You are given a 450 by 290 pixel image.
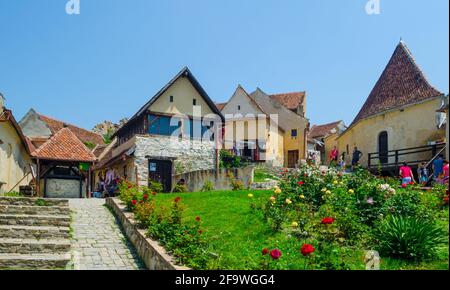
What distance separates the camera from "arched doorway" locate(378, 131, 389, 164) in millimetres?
26469

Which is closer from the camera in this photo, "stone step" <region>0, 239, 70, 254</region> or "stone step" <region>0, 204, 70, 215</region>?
"stone step" <region>0, 239, 70, 254</region>

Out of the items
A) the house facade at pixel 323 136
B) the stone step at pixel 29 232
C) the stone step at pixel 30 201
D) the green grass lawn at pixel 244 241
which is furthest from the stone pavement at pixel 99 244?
the house facade at pixel 323 136

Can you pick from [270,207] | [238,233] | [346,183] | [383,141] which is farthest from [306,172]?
[383,141]

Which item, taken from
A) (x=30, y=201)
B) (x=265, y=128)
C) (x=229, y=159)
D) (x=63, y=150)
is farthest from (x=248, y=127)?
(x=30, y=201)

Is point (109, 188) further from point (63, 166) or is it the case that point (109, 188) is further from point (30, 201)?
point (30, 201)

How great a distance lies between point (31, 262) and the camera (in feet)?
25.9

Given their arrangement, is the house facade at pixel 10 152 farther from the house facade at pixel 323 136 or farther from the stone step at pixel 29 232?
the house facade at pixel 323 136

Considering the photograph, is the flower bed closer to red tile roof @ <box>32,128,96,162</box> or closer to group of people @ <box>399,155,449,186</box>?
group of people @ <box>399,155,449,186</box>

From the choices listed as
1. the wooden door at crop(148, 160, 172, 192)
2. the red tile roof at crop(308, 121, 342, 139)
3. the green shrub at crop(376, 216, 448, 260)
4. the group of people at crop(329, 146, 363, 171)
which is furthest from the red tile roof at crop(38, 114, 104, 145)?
the green shrub at crop(376, 216, 448, 260)

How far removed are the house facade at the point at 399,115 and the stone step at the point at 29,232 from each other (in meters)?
19.6

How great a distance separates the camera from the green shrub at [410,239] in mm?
5727

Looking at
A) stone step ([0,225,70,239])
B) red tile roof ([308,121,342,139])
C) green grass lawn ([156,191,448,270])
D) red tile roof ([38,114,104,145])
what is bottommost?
stone step ([0,225,70,239])

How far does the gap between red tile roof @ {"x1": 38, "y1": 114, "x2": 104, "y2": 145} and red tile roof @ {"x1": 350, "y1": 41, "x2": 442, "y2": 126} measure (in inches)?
849

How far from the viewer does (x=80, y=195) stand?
76.1 feet
